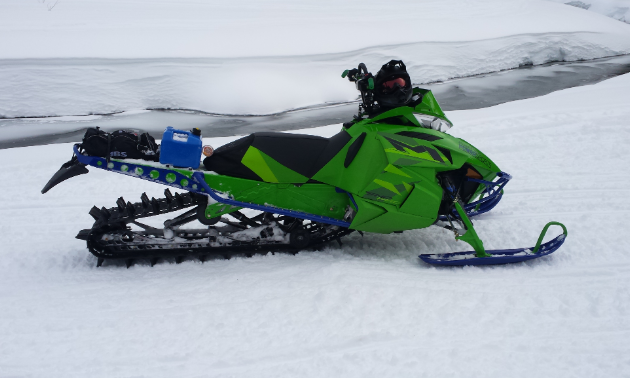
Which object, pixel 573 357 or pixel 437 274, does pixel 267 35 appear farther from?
pixel 573 357

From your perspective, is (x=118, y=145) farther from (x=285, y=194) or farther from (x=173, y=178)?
(x=285, y=194)

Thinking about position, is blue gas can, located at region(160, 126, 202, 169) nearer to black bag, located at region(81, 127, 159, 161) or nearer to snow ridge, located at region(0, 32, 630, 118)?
black bag, located at region(81, 127, 159, 161)

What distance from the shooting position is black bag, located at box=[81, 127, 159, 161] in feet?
10.4

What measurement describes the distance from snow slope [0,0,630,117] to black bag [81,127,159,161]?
5649mm

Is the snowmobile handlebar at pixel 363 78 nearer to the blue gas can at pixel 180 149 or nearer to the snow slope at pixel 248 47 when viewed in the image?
the blue gas can at pixel 180 149

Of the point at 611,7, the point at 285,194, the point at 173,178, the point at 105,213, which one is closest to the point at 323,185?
the point at 285,194

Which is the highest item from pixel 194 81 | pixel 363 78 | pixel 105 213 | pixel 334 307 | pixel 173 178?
pixel 194 81

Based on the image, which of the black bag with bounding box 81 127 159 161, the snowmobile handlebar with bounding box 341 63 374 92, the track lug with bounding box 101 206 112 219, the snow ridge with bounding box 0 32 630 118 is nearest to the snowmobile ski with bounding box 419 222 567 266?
the snowmobile handlebar with bounding box 341 63 374 92

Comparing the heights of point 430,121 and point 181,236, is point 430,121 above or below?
above

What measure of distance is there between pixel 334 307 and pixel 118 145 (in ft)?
5.89

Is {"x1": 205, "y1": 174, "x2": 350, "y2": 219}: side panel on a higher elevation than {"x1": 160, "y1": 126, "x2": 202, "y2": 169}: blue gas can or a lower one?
lower

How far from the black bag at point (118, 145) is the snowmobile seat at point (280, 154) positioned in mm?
414

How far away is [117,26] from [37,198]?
305 inches

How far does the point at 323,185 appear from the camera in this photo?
338 cm
